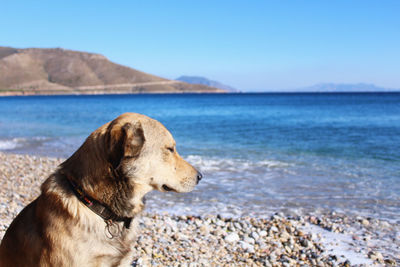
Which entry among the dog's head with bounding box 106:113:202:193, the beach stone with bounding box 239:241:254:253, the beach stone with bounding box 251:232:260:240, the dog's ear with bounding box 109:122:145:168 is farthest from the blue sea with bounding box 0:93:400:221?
the dog's ear with bounding box 109:122:145:168

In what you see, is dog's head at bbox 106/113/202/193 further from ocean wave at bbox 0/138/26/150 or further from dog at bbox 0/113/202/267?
ocean wave at bbox 0/138/26/150

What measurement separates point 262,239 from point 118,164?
4.41 m

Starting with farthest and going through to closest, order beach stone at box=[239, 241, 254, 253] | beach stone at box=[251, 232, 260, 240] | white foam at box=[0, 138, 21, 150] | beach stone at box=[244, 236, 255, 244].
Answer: white foam at box=[0, 138, 21, 150]
beach stone at box=[251, 232, 260, 240]
beach stone at box=[244, 236, 255, 244]
beach stone at box=[239, 241, 254, 253]

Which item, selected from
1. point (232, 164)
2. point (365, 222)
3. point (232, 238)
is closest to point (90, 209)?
point (232, 238)

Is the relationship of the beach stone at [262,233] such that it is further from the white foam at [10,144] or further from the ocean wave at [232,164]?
the white foam at [10,144]

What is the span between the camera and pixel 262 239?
6.81m

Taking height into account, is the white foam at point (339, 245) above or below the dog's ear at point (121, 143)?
below

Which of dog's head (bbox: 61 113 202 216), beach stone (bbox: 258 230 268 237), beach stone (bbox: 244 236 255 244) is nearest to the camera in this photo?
dog's head (bbox: 61 113 202 216)

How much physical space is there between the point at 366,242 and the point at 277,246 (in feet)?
5.96

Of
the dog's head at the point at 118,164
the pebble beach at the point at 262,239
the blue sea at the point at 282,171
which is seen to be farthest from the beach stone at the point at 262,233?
the dog's head at the point at 118,164

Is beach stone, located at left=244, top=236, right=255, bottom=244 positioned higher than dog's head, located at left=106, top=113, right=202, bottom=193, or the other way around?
dog's head, located at left=106, top=113, right=202, bottom=193

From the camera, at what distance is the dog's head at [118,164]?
10.8 feet

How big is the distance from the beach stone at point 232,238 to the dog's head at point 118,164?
3448 mm

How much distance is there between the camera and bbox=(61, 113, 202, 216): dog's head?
3283 mm
